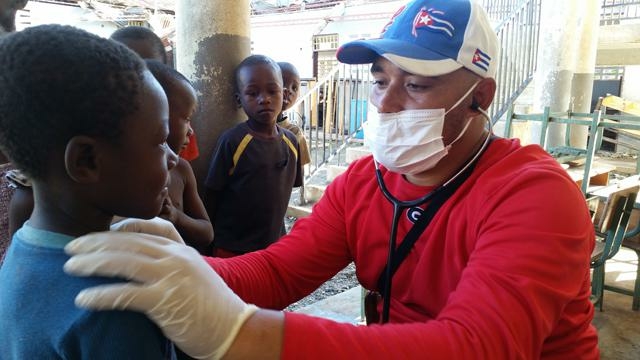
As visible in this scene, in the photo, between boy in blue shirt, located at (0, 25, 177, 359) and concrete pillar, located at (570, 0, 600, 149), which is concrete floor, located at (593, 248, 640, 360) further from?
boy in blue shirt, located at (0, 25, 177, 359)

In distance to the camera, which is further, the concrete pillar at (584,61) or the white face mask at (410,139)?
the concrete pillar at (584,61)

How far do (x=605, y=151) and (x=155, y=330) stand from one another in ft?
40.3

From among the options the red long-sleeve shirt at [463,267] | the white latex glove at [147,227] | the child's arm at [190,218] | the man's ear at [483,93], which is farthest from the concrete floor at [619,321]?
the white latex glove at [147,227]

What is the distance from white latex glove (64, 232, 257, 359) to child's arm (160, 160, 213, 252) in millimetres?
787

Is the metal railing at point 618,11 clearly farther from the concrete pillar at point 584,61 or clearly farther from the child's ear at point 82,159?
the child's ear at point 82,159

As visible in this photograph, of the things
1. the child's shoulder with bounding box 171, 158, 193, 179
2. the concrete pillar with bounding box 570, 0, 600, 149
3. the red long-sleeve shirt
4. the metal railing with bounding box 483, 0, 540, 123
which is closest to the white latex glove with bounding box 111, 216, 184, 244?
the red long-sleeve shirt

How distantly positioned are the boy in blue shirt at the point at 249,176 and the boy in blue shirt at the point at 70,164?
1681mm

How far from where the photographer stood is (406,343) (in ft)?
3.45

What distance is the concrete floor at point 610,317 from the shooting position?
10.9 ft

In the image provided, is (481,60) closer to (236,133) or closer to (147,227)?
(147,227)

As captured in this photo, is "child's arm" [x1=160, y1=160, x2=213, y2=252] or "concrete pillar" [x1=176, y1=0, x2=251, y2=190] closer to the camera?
"child's arm" [x1=160, y1=160, x2=213, y2=252]

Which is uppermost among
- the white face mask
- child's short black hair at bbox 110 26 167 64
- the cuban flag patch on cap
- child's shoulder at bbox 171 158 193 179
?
child's short black hair at bbox 110 26 167 64

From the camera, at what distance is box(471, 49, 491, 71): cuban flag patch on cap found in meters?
1.44

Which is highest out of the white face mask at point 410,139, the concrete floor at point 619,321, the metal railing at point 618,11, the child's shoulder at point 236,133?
the metal railing at point 618,11
